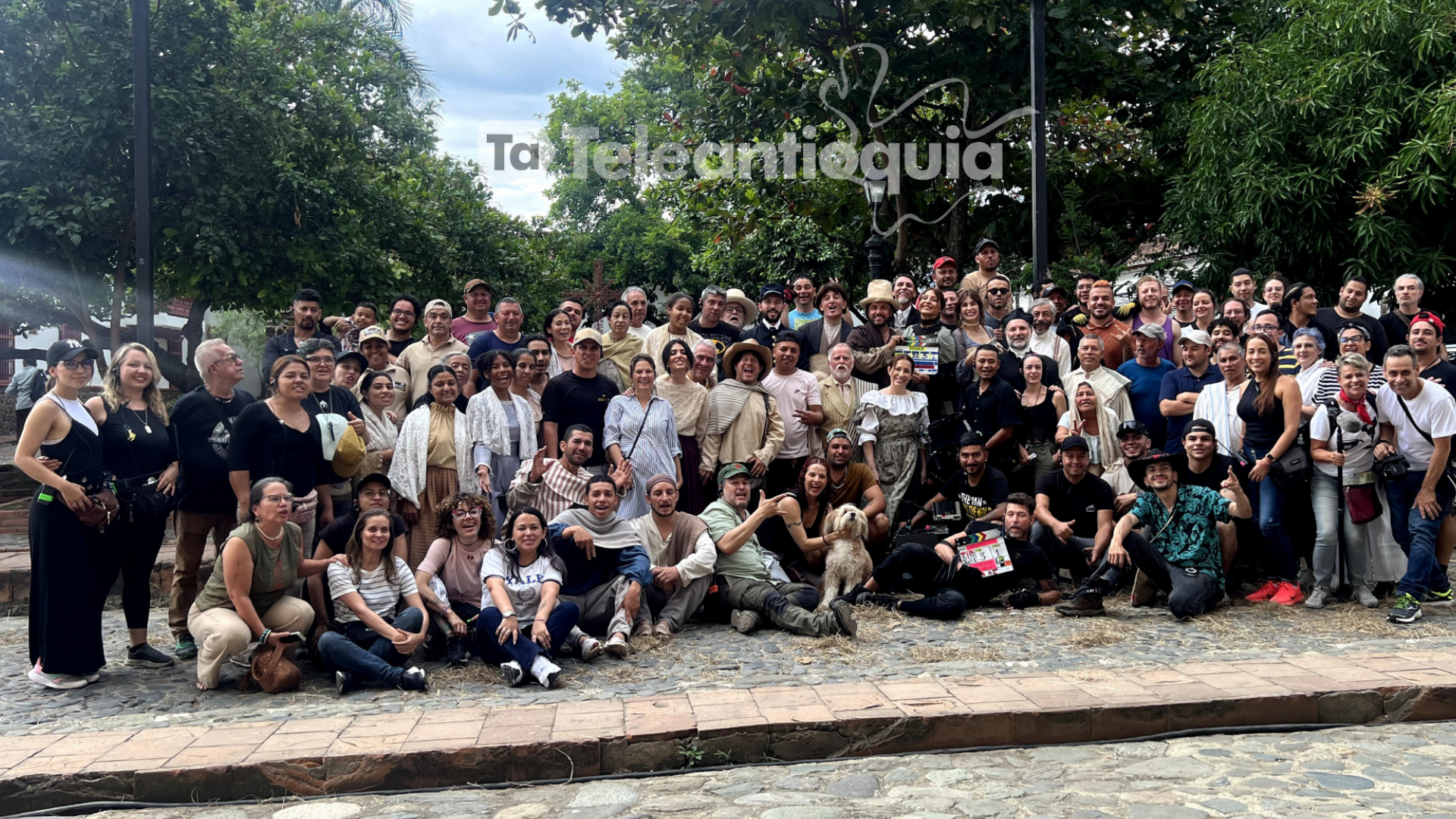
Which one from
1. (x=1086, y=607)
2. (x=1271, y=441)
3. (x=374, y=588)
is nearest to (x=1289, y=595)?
(x=1271, y=441)

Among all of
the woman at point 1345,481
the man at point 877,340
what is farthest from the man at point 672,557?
the woman at point 1345,481

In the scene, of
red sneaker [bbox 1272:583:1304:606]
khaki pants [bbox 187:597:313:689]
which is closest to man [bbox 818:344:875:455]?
red sneaker [bbox 1272:583:1304:606]

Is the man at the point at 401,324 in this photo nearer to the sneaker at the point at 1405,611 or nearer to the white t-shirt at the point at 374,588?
the white t-shirt at the point at 374,588

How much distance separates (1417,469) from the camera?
7.30m

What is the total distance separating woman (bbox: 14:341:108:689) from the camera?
6137 mm

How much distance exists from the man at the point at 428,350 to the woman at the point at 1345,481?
6.06 metres

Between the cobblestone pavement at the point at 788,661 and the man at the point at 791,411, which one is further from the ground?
the man at the point at 791,411

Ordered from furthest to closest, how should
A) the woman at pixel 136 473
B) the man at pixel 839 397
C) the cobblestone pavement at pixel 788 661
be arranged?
the man at pixel 839 397 < the woman at pixel 136 473 < the cobblestone pavement at pixel 788 661

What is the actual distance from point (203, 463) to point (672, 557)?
2.93 metres

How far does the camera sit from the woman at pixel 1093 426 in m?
8.17

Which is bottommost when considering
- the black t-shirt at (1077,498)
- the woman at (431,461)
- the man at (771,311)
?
the black t-shirt at (1077,498)

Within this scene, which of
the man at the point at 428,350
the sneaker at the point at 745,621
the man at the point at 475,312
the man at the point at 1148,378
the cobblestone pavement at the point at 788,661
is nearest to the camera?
the cobblestone pavement at the point at 788,661

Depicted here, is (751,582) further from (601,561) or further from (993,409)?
(993,409)

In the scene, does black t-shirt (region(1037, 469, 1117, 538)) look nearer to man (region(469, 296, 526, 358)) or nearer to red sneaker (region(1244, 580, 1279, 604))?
red sneaker (region(1244, 580, 1279, 604))
